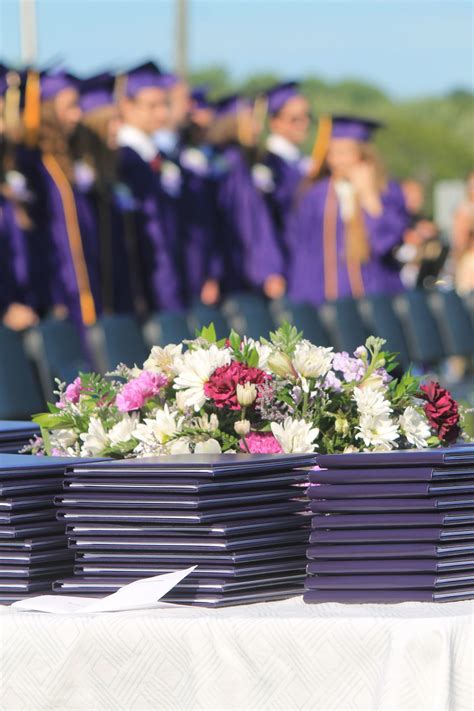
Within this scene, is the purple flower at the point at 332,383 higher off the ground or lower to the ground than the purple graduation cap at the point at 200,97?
lower

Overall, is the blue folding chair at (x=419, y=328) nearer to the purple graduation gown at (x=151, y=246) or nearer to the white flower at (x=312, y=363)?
the purple graduation gown at (x=151, y=246)

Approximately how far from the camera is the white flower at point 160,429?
98.5 inches

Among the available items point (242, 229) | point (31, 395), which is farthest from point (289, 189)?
point (31, 395)

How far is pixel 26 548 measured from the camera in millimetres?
2348

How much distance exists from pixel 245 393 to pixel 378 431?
21 centimetres

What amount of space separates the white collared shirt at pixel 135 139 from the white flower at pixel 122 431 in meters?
9.27

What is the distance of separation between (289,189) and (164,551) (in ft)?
40.9

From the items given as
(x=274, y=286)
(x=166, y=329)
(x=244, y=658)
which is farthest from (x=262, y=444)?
(x=274, y=286)

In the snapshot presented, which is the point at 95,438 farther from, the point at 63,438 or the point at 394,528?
the point at 394,528

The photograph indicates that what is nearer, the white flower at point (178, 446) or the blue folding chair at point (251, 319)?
the white flower at point (178, 446)

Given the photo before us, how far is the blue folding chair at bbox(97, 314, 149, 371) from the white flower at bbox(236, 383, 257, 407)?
15.4 feet

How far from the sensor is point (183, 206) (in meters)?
12.5

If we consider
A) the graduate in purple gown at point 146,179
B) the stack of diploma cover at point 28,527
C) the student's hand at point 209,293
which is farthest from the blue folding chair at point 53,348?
the student's hand at point 209,293

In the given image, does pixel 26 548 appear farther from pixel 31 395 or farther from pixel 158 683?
pixel 31 395
